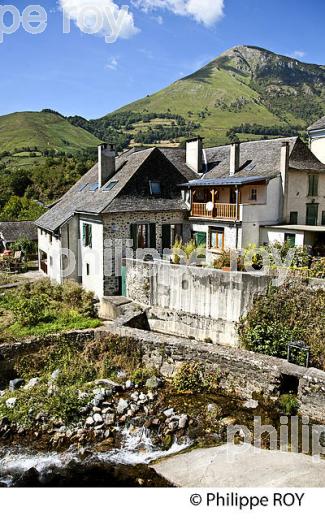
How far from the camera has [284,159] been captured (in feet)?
71.2

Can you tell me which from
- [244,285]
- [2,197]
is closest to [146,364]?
[244,285]

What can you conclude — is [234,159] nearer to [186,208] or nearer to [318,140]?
[186,208]

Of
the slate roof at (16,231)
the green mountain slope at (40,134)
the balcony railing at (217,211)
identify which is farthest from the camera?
the green mountain slope at (40,134)

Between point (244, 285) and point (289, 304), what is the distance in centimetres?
195

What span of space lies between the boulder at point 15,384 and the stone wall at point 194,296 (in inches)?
269

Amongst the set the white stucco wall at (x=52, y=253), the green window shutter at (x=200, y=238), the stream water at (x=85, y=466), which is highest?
the green window shutter at (x=200, y=238)

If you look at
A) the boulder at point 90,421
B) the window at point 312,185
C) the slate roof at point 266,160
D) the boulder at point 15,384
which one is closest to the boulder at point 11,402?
the boulder at point 15,384

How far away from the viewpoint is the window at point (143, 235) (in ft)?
72.7

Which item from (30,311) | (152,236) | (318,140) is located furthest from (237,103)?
Answer: (30,311)

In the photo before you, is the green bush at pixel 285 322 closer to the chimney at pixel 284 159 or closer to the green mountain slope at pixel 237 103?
the chimney at pixel 284 159

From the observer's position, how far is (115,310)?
19.9 m

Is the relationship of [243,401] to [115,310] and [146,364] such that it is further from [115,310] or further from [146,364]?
[115,310]

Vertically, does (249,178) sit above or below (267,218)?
above

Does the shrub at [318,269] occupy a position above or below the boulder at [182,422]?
above
